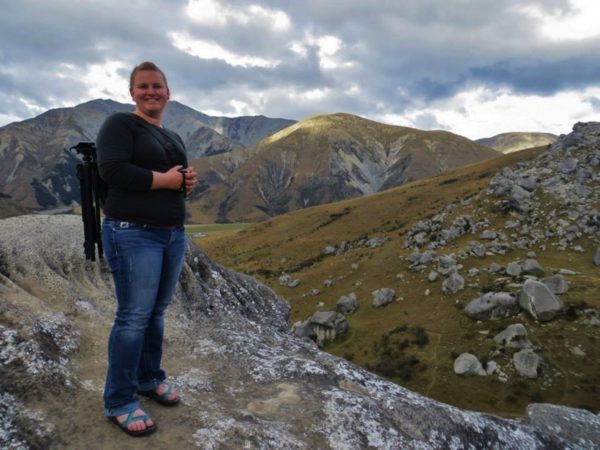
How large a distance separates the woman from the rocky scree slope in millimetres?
730

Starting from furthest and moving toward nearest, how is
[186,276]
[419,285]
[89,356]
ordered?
[419,285] < [186,276] < [89,356]

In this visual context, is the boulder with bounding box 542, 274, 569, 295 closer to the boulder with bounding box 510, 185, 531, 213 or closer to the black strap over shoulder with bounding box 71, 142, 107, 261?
the boulder with bounding box 510, 185, 531, 213

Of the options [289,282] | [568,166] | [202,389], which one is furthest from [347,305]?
[202,389]

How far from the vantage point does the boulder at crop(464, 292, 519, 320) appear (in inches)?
1649

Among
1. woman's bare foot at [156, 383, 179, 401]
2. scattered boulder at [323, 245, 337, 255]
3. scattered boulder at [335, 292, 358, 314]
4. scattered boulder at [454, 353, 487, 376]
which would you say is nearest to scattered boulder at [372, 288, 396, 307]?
scattered boulder at [335, 292, 358, 314]

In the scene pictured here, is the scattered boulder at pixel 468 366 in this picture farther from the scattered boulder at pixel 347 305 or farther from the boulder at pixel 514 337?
the scattered boulder at pixel 347 305

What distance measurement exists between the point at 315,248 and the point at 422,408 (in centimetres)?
9785

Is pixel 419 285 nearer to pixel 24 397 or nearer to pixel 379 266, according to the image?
pixel 379 266

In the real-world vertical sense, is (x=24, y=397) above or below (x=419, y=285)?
above

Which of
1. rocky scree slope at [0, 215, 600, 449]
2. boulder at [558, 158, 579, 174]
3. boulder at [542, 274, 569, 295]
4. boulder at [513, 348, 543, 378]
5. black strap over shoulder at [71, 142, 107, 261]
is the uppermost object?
boulder at [558, 158, 579, 174]

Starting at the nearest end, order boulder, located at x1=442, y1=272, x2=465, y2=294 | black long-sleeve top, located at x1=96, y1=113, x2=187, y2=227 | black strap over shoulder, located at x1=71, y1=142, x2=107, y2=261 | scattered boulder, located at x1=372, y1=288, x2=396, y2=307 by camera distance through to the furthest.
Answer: black long-sleeve top, located at x1=96, y1=113, x2=187, y2=227, black strap over shoulder, located at x1=71, y1=142, x2=107, y2=261, boulder, located at x1=442, y1=272, x2=465, y2=294, scattered boulder, located at x1=372, y1=288, x2=396, y2=307

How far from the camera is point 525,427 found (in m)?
8.98

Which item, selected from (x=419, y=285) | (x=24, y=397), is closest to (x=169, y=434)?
(x=24, y=397)

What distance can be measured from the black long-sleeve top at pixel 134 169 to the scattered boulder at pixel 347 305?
50.3 m
